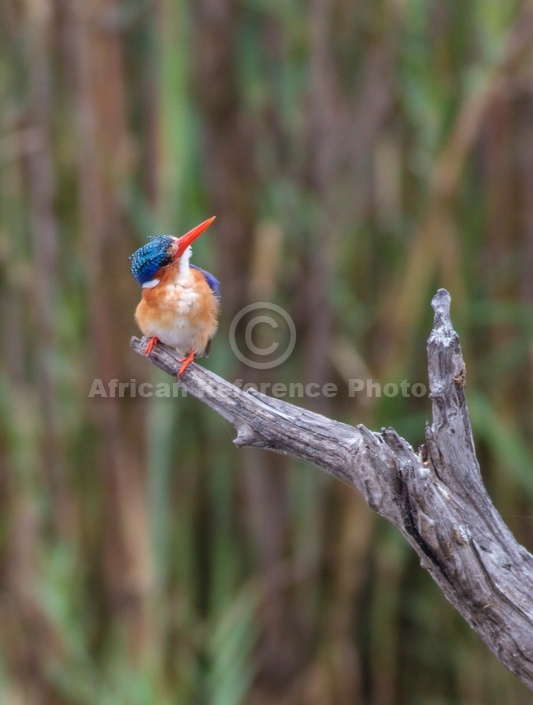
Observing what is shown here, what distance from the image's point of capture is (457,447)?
2.81ft

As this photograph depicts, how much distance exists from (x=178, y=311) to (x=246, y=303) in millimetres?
557

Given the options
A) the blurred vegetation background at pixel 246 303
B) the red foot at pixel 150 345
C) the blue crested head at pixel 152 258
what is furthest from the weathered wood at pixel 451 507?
the blurred vegetation background at pixel 246 303

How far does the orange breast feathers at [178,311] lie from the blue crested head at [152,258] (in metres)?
0.01

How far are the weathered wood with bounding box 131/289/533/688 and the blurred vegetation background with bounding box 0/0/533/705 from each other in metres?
0.82

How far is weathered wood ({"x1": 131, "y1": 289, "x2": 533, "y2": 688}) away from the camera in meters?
0.83

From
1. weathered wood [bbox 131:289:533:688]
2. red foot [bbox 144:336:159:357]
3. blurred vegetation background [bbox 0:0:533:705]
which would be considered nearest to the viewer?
weathered wood [bbox 131:289:533:688]

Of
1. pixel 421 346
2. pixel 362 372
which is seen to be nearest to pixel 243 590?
pixel 362 372

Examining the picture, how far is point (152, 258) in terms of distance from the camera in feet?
4.43

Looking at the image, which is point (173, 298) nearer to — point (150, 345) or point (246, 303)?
point (150, 345)

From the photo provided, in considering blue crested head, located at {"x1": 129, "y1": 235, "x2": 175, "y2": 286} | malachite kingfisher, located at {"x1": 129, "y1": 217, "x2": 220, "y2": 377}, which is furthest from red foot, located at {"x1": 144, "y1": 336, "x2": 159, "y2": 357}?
blue crested head, located at {"x1": 129, "y1": 235, "x2": 175, "y2": 286}

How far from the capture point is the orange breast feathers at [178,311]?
4.27ft

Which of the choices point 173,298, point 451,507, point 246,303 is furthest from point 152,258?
point 451,507

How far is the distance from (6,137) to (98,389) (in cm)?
54

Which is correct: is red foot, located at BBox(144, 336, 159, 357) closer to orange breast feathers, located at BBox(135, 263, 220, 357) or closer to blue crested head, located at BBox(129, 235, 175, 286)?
orange breast feathers, located at BBox(135, 263, 220, 357)
